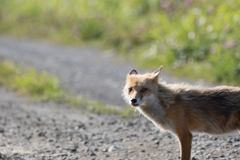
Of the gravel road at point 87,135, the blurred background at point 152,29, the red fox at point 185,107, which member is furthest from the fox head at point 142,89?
the blurred background at point 152,29

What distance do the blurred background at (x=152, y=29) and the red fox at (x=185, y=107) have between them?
4067mm

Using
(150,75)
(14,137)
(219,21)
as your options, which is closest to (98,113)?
(14,137)

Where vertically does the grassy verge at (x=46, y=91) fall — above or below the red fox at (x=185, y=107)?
above

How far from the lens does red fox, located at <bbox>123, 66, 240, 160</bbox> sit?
4.52m

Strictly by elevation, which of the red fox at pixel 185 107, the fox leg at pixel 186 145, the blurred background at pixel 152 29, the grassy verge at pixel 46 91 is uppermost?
the blurred background at pixel 152 29

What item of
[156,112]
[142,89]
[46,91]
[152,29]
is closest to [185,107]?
[156,112]

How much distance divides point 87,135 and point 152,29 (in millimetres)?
7671

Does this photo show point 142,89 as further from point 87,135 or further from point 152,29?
point 152,29

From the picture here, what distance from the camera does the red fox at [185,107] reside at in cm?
452

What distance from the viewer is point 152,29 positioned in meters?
12.9

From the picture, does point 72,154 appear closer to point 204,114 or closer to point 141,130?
point 141,130

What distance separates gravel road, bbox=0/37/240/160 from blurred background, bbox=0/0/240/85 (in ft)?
4.14

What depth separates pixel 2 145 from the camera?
5555mm

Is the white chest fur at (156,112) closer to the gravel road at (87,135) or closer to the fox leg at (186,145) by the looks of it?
the fox leg at (186,145)
